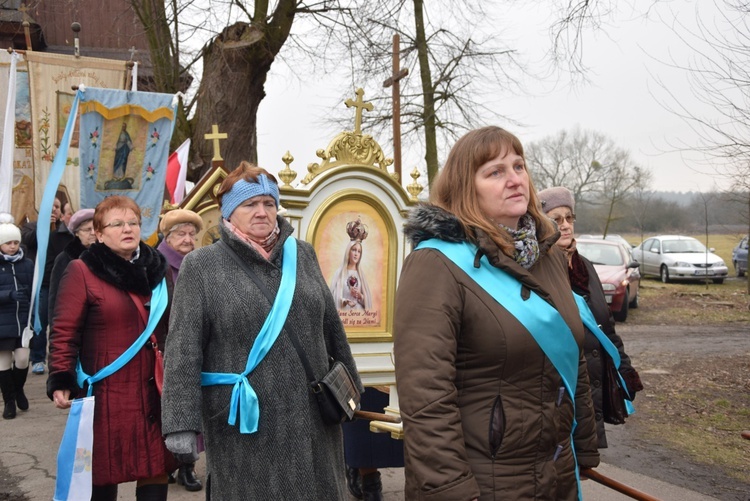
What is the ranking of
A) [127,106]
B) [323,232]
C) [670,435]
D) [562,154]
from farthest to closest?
[562,154], [127,106], [670,435], [323,232]

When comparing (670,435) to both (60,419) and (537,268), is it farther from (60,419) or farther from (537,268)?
(60,419)

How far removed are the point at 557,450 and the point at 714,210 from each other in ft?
92.0

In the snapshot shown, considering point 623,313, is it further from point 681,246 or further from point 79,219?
point 79,219

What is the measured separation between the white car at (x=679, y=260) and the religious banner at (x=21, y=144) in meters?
18.8

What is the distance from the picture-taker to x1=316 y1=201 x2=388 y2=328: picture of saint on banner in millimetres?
5047

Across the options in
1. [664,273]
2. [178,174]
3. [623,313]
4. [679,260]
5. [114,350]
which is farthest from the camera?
[664,273]

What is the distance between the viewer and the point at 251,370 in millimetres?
2951

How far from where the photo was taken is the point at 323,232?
498 cm

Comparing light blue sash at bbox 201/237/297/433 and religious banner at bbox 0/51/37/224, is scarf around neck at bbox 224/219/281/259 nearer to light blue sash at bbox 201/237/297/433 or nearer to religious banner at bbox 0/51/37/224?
light blue sash at bbox 201/237/297/433

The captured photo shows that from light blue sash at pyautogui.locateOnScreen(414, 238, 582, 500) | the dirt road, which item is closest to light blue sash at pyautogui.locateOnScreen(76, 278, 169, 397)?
light blue sash at pyautogui.locateOnScreen(414, 238, 582, 500)

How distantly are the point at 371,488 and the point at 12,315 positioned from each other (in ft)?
14.0

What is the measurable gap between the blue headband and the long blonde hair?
95 centimetres

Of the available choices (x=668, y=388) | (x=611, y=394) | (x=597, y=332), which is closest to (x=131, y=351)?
(x=597, y=332)

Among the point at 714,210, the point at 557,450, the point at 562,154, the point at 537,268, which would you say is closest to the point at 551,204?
the point at 537,268
